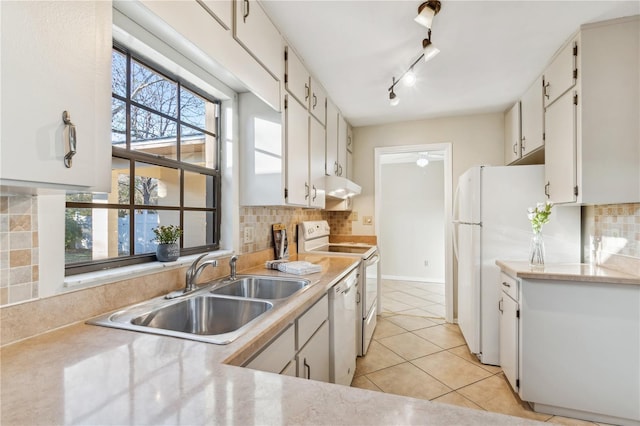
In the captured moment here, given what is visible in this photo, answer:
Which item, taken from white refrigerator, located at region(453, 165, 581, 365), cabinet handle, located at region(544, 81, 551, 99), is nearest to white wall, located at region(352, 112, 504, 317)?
white refrigerator, located at region(453, 165, 581, 365)

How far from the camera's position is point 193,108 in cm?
173

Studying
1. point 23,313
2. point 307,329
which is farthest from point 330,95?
point 23,313

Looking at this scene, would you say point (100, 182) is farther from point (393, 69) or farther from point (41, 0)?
point (393, 69)

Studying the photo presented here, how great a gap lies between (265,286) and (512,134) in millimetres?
2863

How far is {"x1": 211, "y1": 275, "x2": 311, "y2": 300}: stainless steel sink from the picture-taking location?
165cm

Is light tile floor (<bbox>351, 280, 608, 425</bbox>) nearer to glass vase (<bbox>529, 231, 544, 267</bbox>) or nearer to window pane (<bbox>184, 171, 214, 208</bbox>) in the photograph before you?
glass vase (<bbox>529, 231, 544, 267</bbox>)

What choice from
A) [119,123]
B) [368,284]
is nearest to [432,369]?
[368,284]

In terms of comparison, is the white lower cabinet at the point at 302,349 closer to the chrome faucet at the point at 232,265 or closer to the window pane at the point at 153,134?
the chrome faucet at the point at 232,265

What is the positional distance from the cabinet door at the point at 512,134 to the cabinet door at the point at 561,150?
604 millimetres

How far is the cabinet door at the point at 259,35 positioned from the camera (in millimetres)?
1396

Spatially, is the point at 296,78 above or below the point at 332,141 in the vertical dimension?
above

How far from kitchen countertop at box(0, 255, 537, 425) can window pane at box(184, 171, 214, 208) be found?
0.97m

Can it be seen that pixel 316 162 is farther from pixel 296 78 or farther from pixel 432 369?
pixel 432 369

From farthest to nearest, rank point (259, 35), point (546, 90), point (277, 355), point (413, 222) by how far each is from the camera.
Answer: point (413, 222) → point (546, 90) → point (259, 35) → point (277, 355)
